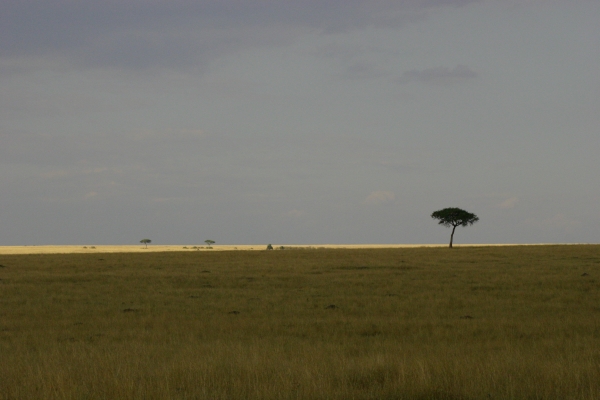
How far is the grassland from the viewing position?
9.32 meters

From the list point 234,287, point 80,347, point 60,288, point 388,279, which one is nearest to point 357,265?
point 388,279

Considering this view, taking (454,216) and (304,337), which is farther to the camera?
(454,216)

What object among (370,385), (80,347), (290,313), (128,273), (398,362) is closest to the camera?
(370,385)

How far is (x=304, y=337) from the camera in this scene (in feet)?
52.5

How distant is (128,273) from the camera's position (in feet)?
131

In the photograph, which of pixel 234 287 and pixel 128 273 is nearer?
pixel 234 287

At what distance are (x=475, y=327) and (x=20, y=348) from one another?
38.8 feet

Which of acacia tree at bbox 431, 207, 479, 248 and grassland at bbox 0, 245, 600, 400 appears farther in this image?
acacia tree at bbox 431, 207, 479, 248

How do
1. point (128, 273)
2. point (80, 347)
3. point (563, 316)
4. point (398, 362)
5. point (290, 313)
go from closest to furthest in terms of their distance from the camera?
point (398, 362) → point (80, 347) → point (563, 316) → point (290, 313) → point (128, 273)

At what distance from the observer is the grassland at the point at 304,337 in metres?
9.32

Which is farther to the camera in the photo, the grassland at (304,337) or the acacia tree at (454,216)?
the acacia tree at (454,216)

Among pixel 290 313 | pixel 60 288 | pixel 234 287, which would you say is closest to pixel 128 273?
pixel 60 288

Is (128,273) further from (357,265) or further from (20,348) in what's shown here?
(20,348)

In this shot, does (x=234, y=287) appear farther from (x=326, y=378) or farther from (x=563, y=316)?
(x=326, y=378)
